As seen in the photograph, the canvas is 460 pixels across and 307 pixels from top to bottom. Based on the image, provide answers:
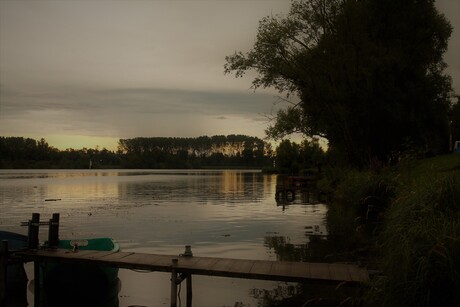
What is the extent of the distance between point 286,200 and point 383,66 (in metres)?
12.4

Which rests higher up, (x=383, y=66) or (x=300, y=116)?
(x=383, y=66)

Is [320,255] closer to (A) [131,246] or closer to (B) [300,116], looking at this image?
(A) [131,246]

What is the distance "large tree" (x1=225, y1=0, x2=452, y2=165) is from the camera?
99.6 ft

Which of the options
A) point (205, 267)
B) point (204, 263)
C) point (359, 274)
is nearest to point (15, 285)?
point (204, 263)

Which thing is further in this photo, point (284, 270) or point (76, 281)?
point (76, 281)

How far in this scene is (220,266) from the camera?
936cm

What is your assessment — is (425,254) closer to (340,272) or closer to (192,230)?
→ (340,272)

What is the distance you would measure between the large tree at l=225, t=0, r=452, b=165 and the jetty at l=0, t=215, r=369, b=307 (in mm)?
21642

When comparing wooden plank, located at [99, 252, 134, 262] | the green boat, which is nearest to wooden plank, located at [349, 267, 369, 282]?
wooden plank, located at [99, 252, 134, 262]

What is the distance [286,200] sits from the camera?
3534 centimetres

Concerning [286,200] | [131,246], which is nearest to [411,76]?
[286,200]

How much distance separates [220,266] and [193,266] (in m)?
0.57

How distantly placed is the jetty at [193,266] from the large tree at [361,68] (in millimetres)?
21642

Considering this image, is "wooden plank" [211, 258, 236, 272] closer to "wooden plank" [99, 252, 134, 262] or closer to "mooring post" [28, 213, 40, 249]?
"wooden plank" [99, 252, 134, 262]
